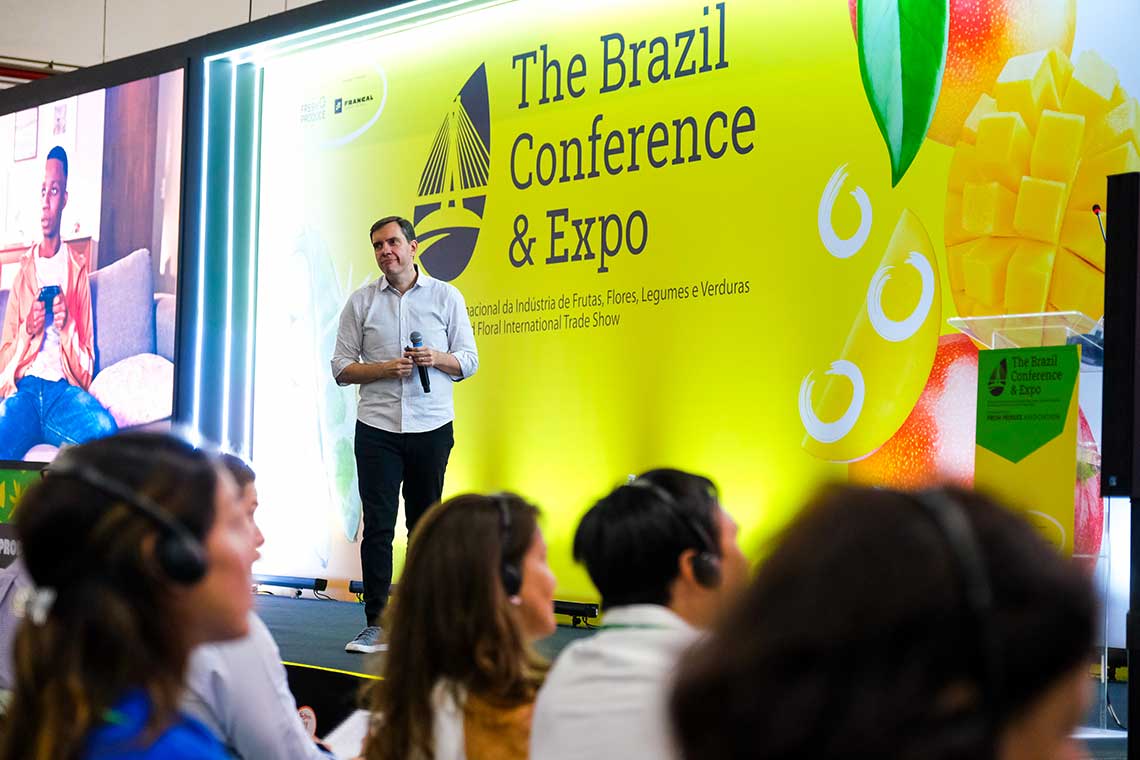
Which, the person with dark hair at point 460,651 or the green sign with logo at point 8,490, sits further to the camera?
the green sign with logo at point 8,490

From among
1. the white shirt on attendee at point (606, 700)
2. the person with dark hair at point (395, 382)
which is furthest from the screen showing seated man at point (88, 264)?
the white shirt on attendee at point (606, 700)

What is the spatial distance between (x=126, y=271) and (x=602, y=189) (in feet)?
8.72

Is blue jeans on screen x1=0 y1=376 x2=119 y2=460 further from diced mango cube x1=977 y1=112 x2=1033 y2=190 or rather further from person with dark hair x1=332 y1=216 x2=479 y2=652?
diced mango cube x1=977 y1=112 x2=1033 y2=190

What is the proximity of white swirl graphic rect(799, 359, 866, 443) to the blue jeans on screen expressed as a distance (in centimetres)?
364

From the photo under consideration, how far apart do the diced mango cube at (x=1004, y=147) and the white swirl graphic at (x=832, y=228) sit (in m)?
0.46

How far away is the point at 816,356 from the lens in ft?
16.0

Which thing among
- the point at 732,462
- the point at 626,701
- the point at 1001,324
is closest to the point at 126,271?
the point at 732,462

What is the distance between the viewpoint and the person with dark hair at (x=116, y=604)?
3.53 ft

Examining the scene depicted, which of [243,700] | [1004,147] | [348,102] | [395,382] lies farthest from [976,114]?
[243,700]

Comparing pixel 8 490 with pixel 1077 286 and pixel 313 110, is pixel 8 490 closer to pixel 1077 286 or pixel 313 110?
pixel 313 110

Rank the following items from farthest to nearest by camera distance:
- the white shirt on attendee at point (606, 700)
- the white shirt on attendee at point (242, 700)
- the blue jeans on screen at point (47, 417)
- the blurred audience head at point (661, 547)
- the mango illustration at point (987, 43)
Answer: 1. the blue jeans on screen at point (47, 417)
2. the mango illustration at point (987, 43)
3. the white shirt on attendee at point (242, 700)
4. the blurred audience head at point (661, 547)
5. the white shirt on attendee at point (606, 700)

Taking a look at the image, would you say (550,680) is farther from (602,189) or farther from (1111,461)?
(602,189)

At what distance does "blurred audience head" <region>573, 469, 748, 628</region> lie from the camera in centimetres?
174

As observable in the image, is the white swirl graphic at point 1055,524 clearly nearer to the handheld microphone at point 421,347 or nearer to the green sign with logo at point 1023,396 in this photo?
the green sign with logo at point 1023,396
